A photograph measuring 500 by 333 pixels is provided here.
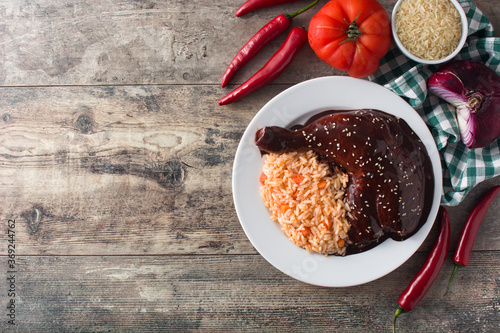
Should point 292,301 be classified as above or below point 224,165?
below

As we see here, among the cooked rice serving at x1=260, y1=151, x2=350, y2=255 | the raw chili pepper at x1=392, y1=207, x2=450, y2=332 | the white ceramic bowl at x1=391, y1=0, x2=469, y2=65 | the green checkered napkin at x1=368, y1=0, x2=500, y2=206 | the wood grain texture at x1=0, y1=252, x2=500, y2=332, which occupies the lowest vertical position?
the wood grain texture at x1=0, y1=252, x2=500, y2=332

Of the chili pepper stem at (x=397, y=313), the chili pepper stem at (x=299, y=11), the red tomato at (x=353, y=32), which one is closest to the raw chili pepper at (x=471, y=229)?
the chili pepper stem at (x=397, y=313)

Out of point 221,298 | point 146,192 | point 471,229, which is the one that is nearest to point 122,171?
point 146,192

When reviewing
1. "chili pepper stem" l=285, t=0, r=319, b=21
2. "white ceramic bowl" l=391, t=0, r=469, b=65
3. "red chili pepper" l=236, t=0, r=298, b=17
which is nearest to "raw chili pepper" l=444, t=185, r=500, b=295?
"white ceramic bowl" l=391, t=0, r=469, b=65

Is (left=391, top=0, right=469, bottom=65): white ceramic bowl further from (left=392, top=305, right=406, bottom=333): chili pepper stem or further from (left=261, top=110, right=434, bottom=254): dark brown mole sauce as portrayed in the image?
(left=392, top=305, right=406, bottom=333): chili pepper stem

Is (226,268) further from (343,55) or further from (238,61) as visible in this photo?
(343,55)

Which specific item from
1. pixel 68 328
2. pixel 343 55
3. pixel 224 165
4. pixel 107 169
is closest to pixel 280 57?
pixel 343 55

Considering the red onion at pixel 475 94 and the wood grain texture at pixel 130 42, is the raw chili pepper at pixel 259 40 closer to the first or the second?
the wood grain texture at pixel 130 42
